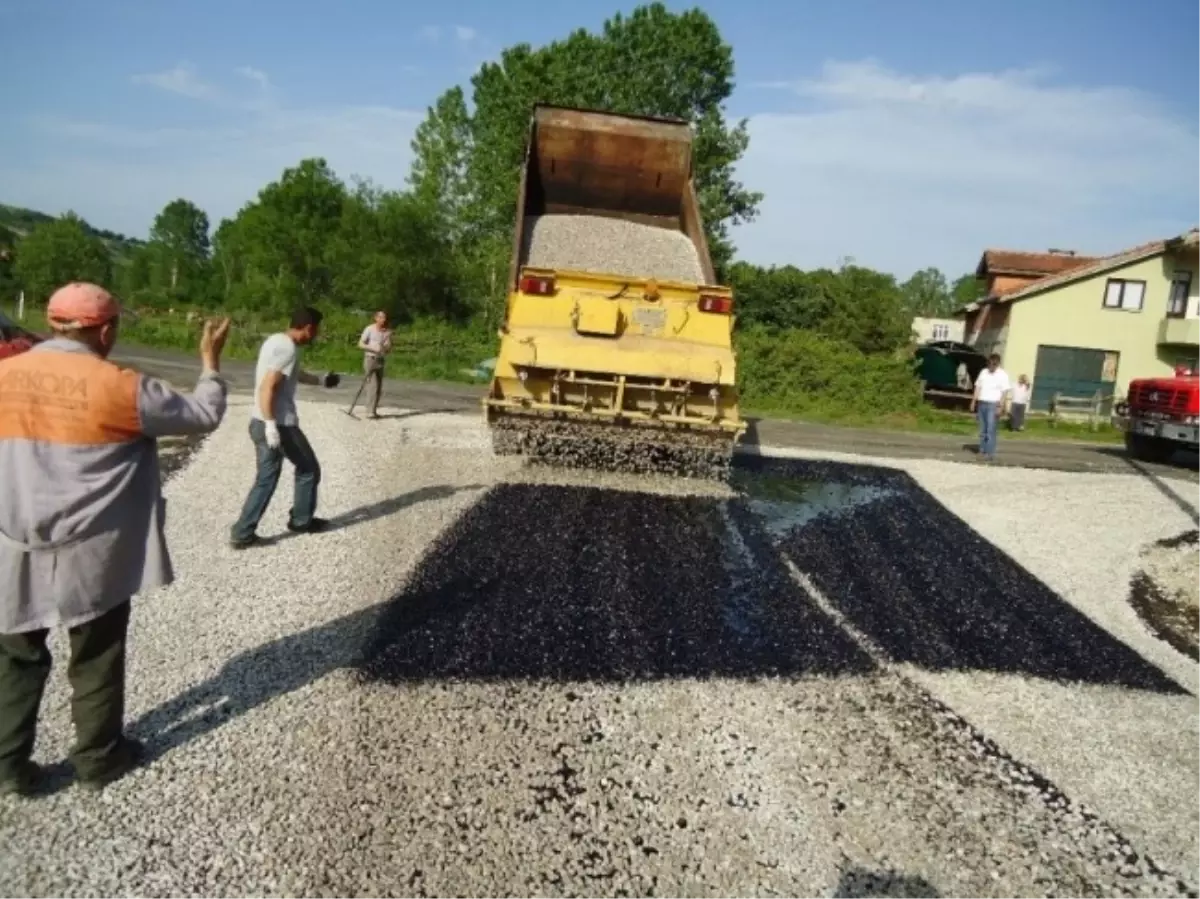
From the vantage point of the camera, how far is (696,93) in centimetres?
2942

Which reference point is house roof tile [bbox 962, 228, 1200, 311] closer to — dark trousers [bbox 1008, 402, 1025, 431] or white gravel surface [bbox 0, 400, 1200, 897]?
dark trousers [bbox 1008, 402, 1025, 431]

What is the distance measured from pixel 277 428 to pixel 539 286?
306 cm

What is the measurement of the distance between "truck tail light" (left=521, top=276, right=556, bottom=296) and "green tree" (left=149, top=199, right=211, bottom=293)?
207 feet

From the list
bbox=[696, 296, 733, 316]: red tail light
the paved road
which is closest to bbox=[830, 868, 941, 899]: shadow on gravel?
bbox=[696, 296, 733, 316]: red tail light

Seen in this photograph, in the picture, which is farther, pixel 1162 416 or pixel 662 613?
pixel 1162 416

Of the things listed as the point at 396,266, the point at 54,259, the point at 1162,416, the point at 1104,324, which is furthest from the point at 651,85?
the point at 54,259

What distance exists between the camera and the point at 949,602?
580 centimetres

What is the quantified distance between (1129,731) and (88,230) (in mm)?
67189

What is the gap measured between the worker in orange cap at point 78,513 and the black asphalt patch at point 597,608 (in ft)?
3.94

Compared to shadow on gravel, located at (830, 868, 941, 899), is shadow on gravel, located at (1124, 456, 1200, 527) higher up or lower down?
higher up

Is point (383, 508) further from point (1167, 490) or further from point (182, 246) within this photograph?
point (182, 246)

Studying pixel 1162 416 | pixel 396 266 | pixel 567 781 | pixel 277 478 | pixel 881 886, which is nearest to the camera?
pixel 881 886

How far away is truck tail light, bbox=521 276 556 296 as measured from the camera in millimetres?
8023

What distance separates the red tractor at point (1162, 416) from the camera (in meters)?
13.4
